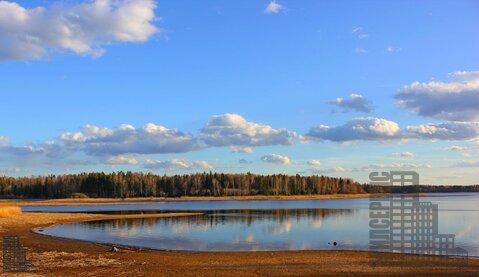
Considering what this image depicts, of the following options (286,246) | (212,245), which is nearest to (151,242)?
(212,245)

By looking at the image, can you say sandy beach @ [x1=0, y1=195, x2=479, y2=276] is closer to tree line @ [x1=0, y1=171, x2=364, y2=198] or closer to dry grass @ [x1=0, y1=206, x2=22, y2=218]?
dry grass @ [x1=0, y1=206, x2=22, y2=218]

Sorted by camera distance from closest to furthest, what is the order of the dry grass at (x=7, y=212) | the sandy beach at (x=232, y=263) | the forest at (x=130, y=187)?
the sandy beach at (x=232, y=263) → the dry grass at (x=7, y=212) → the forest at (x=130, y=187)

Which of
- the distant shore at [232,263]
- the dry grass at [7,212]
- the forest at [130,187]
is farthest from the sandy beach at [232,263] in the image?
the forest at [130,187]

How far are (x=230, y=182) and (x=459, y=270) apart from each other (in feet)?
573

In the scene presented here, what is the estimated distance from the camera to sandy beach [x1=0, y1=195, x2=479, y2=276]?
22.5 meters

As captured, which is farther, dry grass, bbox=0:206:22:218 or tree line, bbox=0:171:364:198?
tree line, bbox=0:171:364:198

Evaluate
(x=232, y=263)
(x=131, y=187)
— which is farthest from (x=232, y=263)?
(x=131, y=187)

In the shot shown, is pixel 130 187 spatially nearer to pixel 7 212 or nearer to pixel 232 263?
pixel 7 212

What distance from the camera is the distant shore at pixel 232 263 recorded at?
22.5 meters

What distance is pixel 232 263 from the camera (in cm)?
2555

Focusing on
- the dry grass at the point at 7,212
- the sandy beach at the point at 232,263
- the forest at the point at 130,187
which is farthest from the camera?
the forest at the point at 130,187

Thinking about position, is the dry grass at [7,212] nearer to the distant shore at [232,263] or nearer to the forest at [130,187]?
the distant shore at [232,263]

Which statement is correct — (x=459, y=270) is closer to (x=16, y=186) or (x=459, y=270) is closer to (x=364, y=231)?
(x=364, y=231)

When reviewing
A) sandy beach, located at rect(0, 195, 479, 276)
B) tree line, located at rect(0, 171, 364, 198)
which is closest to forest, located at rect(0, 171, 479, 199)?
tree line, located at rect(0, 171, 364, 198)
